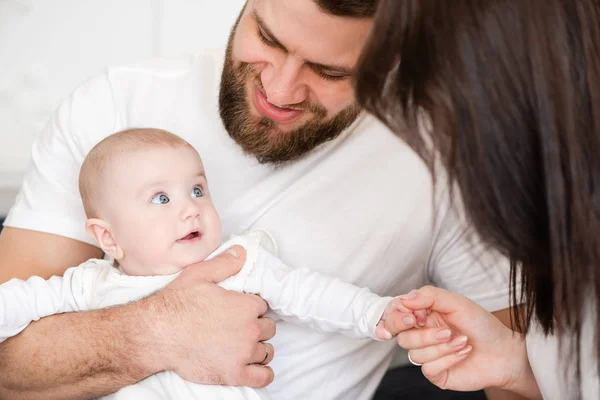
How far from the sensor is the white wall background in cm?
305

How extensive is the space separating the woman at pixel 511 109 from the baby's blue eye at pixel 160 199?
Result: 0.64 m

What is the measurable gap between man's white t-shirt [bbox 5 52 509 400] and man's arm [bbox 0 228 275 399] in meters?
0.22

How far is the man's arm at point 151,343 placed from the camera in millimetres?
1616

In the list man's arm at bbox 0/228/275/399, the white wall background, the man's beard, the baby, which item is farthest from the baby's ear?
the white wall background

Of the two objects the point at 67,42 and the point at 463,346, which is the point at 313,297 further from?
the point at 67,42

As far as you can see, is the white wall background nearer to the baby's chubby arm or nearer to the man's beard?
the man's beard

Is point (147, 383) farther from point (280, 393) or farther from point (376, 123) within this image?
point (376, 123)

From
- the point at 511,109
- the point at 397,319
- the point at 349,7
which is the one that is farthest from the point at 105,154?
the point at 511,109

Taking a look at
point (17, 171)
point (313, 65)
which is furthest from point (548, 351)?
point (17, 171)

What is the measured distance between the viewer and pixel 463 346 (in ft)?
4.84

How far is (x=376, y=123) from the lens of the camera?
1.94 m

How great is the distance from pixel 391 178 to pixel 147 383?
0.75 metres

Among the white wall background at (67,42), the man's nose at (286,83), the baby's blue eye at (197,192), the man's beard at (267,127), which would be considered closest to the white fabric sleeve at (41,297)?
the baby's blue eye at (197,192)

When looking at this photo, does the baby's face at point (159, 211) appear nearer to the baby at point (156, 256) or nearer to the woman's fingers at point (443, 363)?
the baby at point (156, 256)
